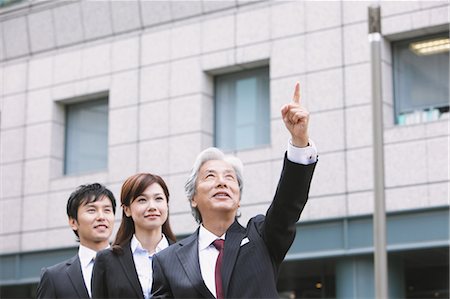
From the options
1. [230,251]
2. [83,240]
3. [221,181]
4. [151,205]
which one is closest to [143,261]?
[151,205]

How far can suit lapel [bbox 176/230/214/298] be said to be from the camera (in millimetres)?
4805

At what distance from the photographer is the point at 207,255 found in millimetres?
4988

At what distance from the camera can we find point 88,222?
6637 millimetres

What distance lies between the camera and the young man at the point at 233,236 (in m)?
4.66

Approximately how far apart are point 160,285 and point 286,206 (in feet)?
2.58

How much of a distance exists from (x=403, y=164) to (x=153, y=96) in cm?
571

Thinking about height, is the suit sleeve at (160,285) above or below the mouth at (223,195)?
below

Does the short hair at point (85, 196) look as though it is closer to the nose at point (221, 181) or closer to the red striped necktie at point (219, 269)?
the nose at point (221, 181)

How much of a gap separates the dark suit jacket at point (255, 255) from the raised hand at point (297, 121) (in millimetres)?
119

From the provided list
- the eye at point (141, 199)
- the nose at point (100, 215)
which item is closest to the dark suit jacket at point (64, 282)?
the nose at point (100, 215)

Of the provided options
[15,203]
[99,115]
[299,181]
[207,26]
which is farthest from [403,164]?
[299,181]

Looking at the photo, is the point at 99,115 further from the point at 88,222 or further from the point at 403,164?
the point at 88,222

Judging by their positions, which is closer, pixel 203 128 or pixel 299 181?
pixel 299 181

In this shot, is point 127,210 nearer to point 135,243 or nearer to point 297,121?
point 135,243
